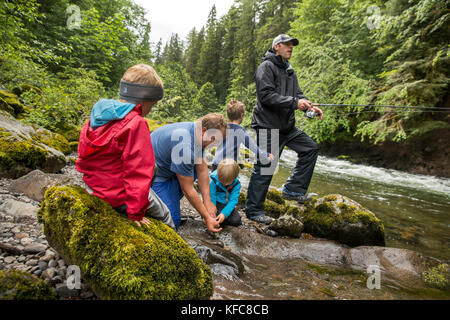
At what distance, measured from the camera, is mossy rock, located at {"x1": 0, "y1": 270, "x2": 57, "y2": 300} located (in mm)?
1423

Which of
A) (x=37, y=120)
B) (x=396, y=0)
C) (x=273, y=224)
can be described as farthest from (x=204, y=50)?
(x=273, y=224)

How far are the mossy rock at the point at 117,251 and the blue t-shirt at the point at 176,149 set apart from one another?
0.78 meters

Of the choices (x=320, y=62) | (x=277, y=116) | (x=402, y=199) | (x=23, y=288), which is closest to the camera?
(x=23, y=288)

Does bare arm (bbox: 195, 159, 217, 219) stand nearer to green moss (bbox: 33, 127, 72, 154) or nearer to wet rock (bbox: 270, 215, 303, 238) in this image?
wet rock (bbox: 270, 215, 303, 238)

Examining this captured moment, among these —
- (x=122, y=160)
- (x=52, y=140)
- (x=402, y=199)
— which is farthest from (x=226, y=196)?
(x=402, y=199)

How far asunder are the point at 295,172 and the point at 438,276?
7.01 ft

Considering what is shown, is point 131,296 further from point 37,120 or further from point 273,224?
point 37,120

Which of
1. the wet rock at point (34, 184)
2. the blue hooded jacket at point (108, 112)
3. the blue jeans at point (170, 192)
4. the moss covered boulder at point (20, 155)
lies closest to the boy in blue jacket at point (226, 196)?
the blue jeans at point (170, 192)

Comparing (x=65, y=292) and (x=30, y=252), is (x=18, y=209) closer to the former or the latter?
(x=30, y=252)

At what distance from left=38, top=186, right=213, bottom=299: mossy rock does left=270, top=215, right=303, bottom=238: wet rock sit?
2035 millimetres

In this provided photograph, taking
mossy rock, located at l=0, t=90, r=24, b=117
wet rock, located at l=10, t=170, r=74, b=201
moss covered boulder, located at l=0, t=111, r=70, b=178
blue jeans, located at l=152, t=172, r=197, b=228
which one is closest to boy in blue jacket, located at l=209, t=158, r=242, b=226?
blue jeans, located at l=152, t=172, r=197, b=228

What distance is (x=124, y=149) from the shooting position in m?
1.80

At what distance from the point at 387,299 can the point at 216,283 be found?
1.58m

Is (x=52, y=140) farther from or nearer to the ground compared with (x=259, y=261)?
farther from the ground
